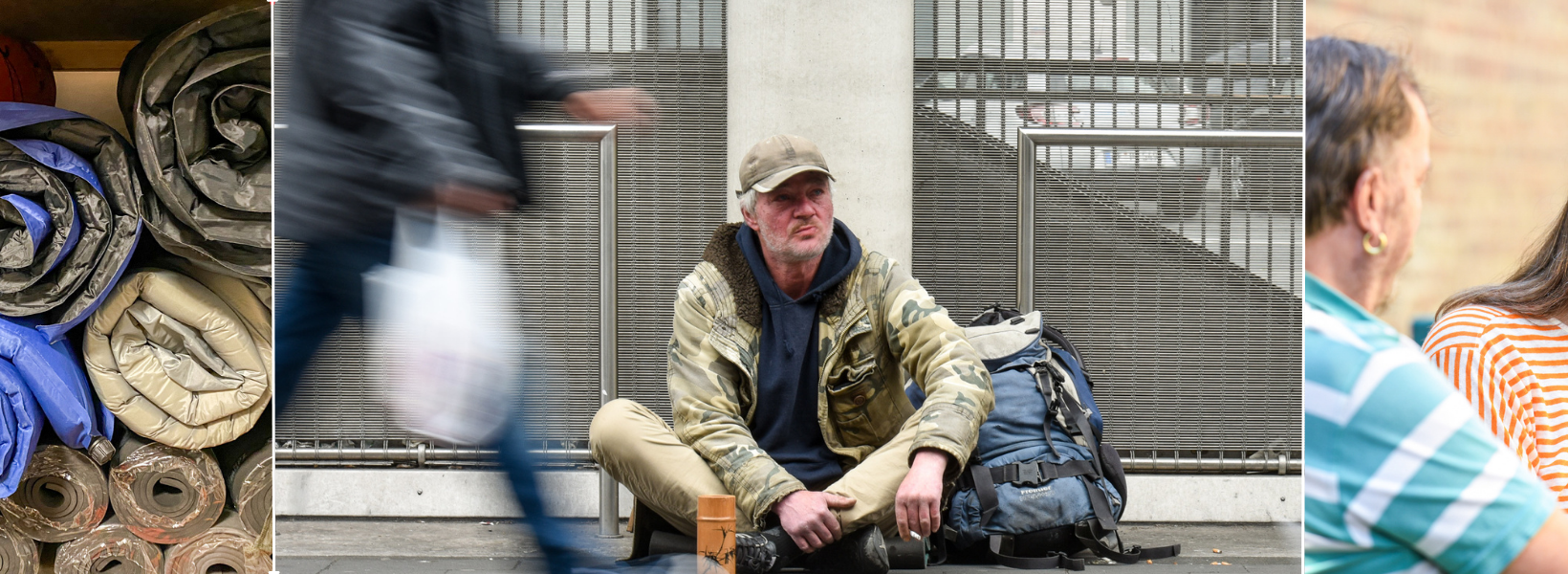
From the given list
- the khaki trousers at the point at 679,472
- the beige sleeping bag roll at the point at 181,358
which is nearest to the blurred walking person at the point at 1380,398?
the khaki trousers at the point at 679,472

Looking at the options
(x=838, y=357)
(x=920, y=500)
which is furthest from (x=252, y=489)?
(x=920, y=500)

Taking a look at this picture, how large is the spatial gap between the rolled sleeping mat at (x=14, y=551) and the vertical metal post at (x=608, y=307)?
1.65 metres

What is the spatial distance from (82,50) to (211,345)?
2.91ft

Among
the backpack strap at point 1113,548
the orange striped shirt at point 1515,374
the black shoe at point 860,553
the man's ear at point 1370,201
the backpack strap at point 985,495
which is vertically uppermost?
the man's ear at point 1370,201

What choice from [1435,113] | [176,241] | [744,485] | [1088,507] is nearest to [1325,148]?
Result: [1435,113]

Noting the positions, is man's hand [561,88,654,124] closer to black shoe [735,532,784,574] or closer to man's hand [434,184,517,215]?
man's hand [434,184,517,215]

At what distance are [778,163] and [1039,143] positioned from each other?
1.12 m

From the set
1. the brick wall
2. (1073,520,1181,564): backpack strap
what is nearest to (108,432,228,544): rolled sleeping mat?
(1073,520,1181,564): backpack strap

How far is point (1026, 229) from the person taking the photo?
4.00 meters

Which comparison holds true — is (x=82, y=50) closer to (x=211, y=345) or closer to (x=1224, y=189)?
(x=211, y=345)

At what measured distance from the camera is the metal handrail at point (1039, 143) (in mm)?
3957

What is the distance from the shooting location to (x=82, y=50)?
129 inches

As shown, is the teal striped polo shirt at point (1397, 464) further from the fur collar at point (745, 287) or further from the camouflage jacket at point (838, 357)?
the fur collar at point (745, 287)

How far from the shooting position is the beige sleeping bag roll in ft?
10.4
